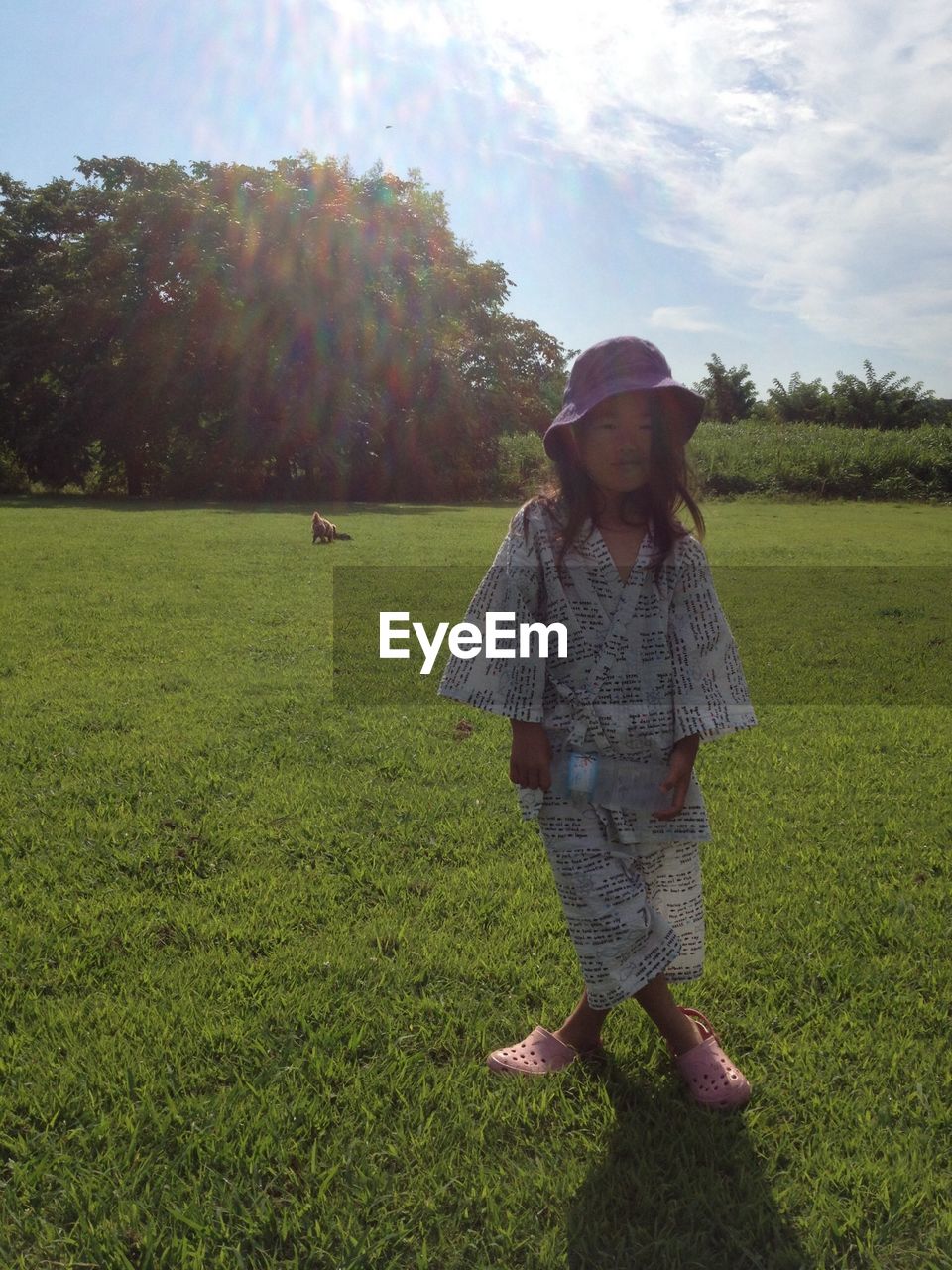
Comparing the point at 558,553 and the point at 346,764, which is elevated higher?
the point at 558,553

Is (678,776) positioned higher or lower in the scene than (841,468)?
lower

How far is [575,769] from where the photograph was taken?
2172 millimetres

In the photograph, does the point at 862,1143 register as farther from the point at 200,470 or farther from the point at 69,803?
the point at 200,470

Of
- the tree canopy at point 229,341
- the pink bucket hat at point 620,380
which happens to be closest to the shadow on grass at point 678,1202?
the pink bucket hat at point 620,380

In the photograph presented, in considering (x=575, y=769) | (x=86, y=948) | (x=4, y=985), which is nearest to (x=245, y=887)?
(x=86, y=948)

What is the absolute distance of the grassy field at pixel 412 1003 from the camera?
1.87m

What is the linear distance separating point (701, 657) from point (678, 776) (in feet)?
0.89

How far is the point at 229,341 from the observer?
2902 centimetres

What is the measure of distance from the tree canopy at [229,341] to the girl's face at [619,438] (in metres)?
27.5

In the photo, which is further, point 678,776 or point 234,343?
point 234,343

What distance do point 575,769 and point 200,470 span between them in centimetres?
2866

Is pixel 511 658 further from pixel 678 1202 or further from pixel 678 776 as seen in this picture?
pixel 678 1202

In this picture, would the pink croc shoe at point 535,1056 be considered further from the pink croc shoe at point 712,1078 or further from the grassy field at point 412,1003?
the pink croc shoe at point 712,1078

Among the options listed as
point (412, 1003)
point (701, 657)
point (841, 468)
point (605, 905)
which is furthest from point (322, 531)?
point (841, 468)
